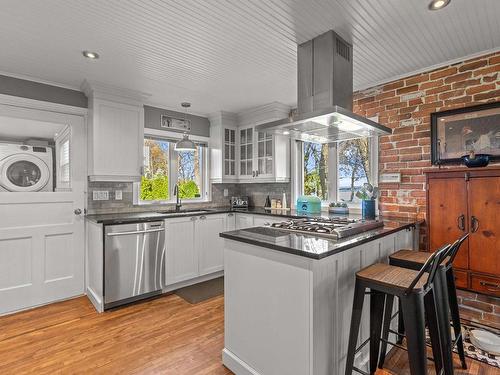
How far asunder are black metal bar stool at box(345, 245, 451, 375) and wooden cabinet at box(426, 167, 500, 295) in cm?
92

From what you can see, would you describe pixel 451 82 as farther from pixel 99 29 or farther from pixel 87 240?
pixel 87 240

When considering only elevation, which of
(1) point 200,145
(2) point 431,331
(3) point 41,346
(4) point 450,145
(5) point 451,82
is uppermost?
(5) point 451,82

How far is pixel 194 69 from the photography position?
287 centimetres

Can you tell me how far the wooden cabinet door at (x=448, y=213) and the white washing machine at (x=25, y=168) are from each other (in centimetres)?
403

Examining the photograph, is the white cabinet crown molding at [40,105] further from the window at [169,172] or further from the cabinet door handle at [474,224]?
the cabinet door handle at [474,224]

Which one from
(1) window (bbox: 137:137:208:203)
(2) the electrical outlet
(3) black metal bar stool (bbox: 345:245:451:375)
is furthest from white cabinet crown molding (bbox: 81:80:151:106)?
(3) black metal bar stool (bbox: 345:245:451:375)

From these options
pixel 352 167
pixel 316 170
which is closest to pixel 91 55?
pixel 316 170

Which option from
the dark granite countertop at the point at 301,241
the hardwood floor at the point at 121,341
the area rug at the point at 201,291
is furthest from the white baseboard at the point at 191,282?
the dark granite countertop at the point at 301,241

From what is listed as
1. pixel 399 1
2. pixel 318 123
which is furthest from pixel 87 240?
pixel 399 1

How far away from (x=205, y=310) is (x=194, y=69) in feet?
8.33

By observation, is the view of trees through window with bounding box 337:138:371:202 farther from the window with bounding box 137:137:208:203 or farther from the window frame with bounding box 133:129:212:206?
the window frame with bounding box 133:129:212:206

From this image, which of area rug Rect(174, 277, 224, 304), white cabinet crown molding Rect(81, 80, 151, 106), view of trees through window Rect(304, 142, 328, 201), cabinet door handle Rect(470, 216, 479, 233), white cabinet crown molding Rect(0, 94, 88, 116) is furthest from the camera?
view of trees through window Rect(304, 142, 328, 201)

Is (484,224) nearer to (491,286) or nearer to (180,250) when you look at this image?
(491,286)

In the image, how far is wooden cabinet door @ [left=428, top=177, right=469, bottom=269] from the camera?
Result: 91.8 inches
